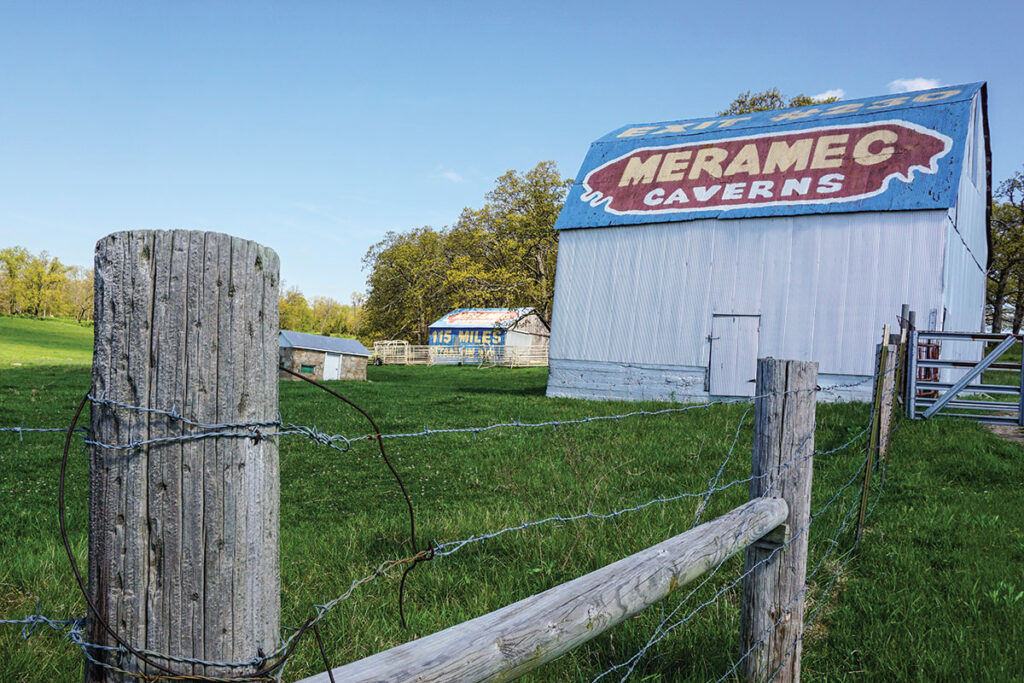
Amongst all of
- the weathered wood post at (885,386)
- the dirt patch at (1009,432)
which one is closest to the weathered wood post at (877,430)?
the weathered wood post at (885,386)

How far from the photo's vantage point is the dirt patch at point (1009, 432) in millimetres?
9602

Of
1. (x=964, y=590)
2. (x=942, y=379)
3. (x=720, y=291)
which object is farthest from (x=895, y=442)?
(x=942, y=379)

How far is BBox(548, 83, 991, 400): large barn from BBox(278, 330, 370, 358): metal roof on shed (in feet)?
47.6

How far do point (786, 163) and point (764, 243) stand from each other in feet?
6.86

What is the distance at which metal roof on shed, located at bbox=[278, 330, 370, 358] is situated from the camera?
94.3ft

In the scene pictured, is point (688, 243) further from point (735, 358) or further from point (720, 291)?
point (735, 358)

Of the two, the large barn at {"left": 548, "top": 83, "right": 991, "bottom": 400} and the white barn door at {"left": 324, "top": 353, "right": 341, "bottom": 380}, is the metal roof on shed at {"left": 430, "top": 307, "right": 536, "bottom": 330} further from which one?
the large barn at {"left": 548, "top": 83, "right": 991, "bottom": 400}

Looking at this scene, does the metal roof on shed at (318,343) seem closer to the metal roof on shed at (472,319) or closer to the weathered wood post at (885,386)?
the metal roof on shed at (472,319)

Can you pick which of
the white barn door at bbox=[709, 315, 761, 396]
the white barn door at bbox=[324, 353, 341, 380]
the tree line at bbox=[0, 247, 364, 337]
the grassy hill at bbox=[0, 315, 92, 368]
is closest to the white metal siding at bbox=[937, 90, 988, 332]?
the white barn door at bbox=[709, 315, 761, 396]

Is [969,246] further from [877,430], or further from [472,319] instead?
[472,319]

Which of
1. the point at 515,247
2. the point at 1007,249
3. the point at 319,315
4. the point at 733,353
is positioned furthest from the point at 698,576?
the point at 319,315

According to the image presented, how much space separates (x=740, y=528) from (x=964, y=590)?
2.69 m

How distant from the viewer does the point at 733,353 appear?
15.8 meters

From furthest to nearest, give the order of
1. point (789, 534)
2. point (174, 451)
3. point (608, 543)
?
1. point (608, 543)
2. point (789, 534)
3. point (174, 451)
